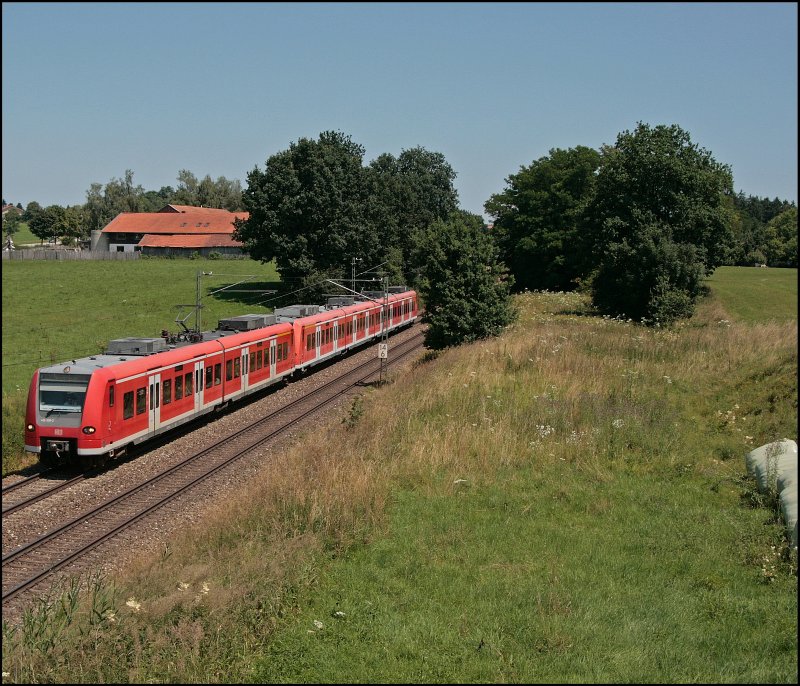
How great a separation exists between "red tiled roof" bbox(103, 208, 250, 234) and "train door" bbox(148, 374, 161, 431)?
8848cm

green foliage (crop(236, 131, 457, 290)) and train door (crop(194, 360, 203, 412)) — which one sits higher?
green foliage (crop(236, 131, 457, 290))

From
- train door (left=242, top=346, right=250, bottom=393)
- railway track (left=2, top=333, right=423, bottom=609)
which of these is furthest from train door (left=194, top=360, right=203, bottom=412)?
train door (left=242, top=346, right=250, bottom=393)

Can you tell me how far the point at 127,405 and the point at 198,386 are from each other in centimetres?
434

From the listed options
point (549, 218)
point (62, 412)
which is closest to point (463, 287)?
point (62, 412)

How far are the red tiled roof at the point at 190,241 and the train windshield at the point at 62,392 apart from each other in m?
86.5

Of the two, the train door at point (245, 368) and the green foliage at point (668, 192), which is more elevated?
the green foliage at point (668, 192)

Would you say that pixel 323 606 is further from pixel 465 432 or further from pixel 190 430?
pixel 190 430

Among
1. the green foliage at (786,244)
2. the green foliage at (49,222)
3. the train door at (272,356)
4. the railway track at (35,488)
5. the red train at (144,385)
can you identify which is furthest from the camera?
the green foliage at (49,222)

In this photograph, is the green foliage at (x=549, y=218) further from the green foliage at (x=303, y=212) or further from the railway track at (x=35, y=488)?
the railway track at (x=35, y=488)

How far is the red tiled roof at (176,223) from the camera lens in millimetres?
110062

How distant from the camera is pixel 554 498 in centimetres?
1498

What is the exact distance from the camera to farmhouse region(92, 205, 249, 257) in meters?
105

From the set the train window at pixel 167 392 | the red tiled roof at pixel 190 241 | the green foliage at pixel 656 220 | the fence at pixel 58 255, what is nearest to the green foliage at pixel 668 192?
the green foliage at pixel 656 220

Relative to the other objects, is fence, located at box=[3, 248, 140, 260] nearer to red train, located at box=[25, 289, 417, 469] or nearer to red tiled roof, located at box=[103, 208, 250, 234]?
red tiled roof, located at box=[103, 208, 250, 234]
